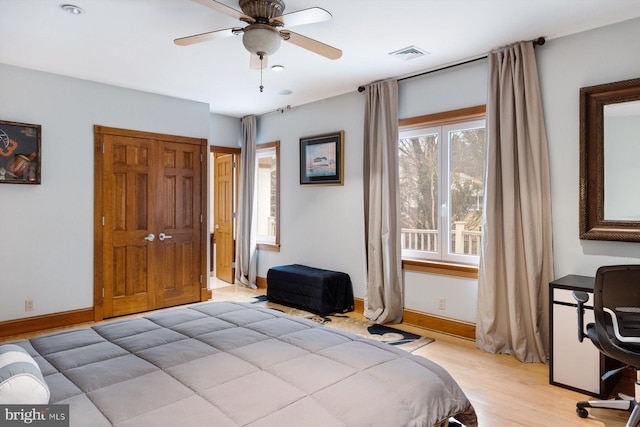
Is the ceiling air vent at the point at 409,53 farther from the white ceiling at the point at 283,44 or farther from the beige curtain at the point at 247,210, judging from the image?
the beige curtain at the point at 247,210

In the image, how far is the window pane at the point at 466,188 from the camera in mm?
3865

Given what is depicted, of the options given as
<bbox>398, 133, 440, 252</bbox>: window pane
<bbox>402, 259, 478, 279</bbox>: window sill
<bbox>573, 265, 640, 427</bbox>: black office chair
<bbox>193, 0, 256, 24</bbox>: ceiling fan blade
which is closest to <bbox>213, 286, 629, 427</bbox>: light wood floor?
<bbox>573, 265, 640, 427</bbox>: black office chair

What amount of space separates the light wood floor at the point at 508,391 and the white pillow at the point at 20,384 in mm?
2203

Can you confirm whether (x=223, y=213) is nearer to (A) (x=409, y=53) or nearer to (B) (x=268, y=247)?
(B) (x=268, y=247)

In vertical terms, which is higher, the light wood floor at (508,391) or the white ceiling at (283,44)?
the white ceiling at (283,44)

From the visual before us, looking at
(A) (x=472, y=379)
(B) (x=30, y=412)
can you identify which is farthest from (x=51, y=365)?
(A) (x=472, y=379)

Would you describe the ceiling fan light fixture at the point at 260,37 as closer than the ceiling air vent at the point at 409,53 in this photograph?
Yes

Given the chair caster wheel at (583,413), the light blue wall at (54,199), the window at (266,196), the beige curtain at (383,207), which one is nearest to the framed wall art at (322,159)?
the beige curtain at (383,207)

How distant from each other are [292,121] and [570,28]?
3.44m

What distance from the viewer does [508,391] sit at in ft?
8.97

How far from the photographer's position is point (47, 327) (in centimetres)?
408

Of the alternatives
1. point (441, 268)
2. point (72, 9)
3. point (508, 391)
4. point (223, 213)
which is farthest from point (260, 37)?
point (223, 213)

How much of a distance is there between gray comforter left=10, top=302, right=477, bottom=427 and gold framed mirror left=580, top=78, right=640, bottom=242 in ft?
6.52

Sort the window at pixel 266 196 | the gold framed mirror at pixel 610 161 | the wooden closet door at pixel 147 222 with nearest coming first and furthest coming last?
the gold framed mirror at pixel 610 161
the wooden closet door at pixel 147 222
the window at pixel 266 196
